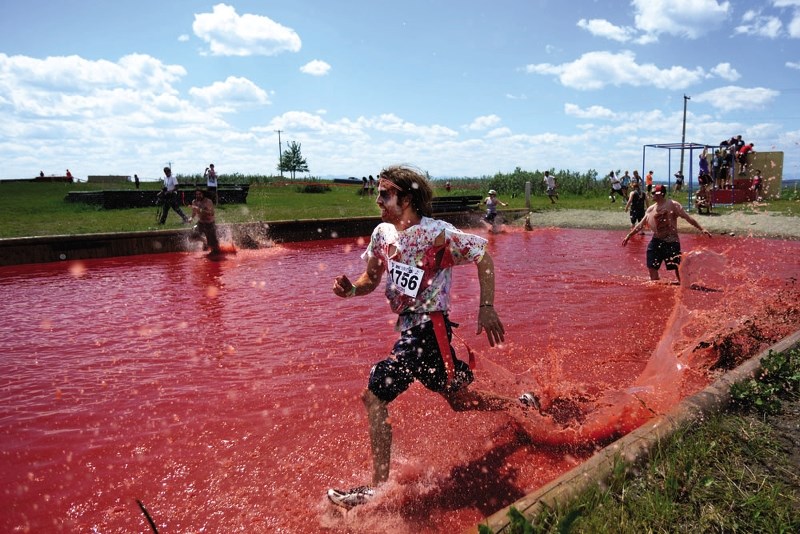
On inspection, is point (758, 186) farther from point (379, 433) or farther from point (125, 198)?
point (125, 198)

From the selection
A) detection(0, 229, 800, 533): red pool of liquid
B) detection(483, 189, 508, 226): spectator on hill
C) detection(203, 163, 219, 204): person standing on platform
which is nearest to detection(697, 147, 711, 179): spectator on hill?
detection(483, 189, 508, 226): spectator on hill

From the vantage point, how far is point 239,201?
26625mm

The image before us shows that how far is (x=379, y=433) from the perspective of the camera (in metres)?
3.13

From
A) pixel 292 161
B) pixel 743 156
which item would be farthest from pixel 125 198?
pixel 292 161

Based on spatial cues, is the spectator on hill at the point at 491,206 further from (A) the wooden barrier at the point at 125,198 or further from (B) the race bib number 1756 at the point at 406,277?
(B) the race bib number 1756 at the point at 406,277

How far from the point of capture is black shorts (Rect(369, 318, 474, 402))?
313cm

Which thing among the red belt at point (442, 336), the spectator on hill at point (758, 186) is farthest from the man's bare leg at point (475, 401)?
the spectator on hill at point (758, 186)

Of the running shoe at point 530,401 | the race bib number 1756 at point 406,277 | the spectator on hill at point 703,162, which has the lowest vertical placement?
the running shoe at point 530,401

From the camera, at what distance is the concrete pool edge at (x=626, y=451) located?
96.3 inches

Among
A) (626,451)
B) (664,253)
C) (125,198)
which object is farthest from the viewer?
(125,198)

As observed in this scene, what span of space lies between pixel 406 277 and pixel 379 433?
0.91 m

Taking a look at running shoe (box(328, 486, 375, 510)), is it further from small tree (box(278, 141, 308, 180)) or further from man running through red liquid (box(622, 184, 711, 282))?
small tree (box(278, 141, 308, 180))

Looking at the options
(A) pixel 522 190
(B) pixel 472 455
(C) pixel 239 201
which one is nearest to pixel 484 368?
(B) pixel 472 455

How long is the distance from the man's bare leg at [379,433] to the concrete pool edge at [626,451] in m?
0.84
